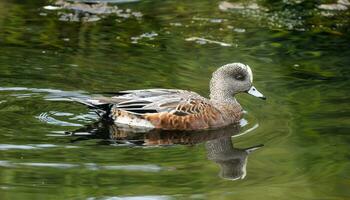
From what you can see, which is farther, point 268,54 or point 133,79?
point 268,54

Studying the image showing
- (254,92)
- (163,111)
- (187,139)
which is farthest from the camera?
(254,92)

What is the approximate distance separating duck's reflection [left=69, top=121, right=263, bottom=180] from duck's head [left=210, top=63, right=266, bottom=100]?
537 millimetres

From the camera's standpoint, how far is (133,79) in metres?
10.1

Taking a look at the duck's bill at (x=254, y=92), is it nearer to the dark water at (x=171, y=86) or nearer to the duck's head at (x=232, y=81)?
the duck's head at (x=232, y=81)

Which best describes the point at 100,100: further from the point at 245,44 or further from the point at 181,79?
the point at 245,44

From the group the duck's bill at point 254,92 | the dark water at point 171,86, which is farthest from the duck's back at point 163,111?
the duck's bill at point 254,92

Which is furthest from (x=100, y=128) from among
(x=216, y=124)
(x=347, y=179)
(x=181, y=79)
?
(x=347, y=179)

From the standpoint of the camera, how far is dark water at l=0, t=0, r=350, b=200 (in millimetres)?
7020

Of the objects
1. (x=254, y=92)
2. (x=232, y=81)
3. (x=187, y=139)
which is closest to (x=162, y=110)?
(x=187, y=139)

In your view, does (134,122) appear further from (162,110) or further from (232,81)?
(232,81)

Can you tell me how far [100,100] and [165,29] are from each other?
3651 mm

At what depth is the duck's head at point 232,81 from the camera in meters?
9.39

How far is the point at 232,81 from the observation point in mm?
9398

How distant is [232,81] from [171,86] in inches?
33.6
